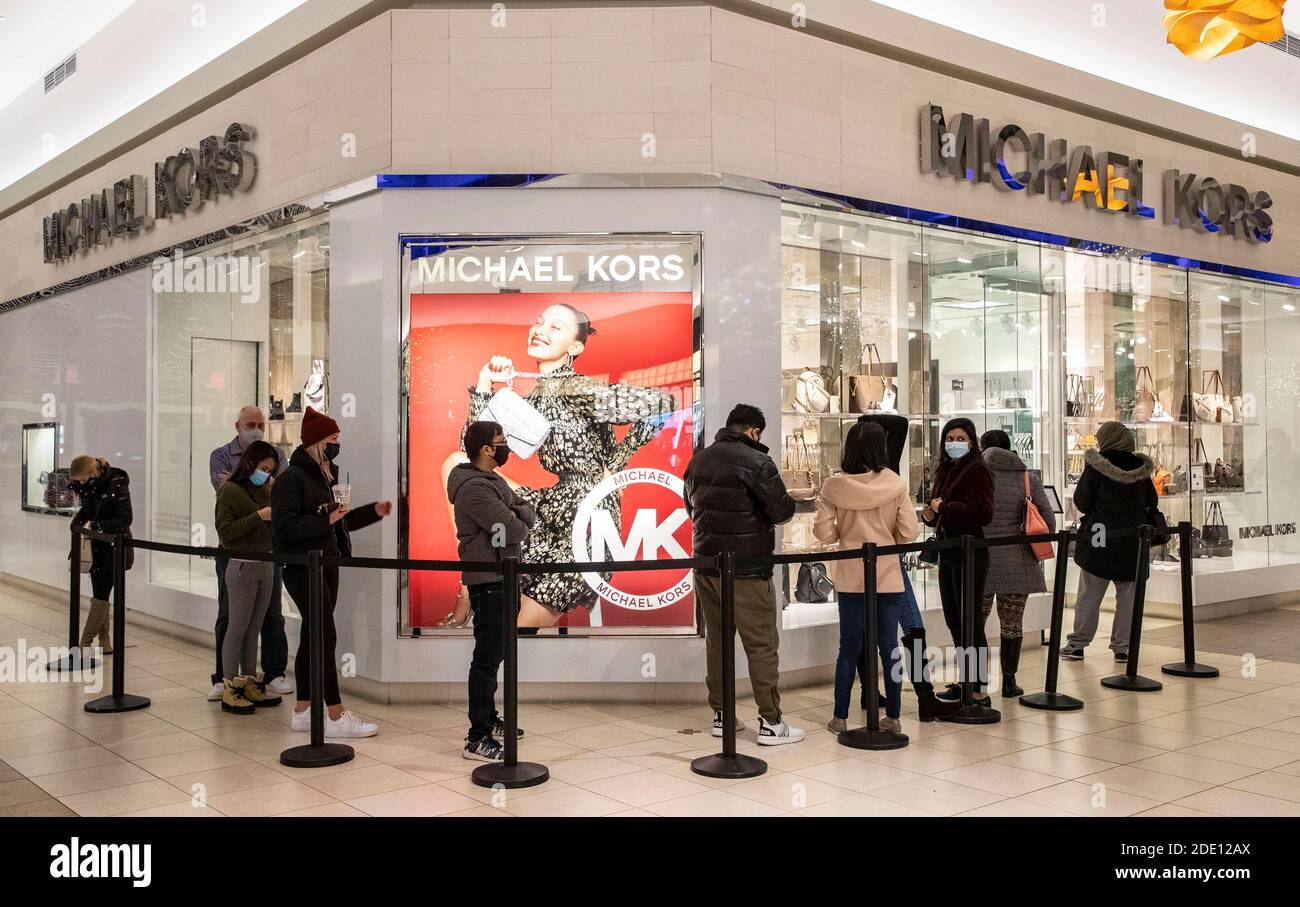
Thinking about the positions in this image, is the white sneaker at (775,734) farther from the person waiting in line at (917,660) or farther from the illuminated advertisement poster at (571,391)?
the illuminated advertisement poster at (571,391)

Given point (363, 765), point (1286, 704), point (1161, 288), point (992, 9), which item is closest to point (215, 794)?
point (363, 765)

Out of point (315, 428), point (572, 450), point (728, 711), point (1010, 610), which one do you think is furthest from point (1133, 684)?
point (315, 428)

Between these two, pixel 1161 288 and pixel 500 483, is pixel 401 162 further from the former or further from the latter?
pixel 1161 288

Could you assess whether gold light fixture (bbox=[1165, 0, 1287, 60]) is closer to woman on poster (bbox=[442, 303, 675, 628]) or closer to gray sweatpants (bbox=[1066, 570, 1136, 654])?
woman on poster (bbox=[442, 303, 675, 628])

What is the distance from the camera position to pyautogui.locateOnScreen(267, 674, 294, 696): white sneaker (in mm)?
7148

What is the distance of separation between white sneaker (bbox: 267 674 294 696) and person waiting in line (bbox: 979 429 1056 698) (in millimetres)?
4343

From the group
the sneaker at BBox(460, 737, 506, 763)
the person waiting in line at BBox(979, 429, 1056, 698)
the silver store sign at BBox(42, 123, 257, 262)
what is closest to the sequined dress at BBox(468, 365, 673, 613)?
the sneaker at BBox(460, 737, 506, 763)

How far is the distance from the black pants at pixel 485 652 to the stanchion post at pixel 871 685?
5.91 ft

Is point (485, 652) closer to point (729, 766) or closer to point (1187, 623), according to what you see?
point (729, 766)

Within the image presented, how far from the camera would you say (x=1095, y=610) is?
830 cm

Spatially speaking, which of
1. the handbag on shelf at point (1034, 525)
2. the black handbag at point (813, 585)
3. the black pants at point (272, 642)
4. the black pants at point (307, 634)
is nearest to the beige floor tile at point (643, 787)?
the black pants at point (307, 634)

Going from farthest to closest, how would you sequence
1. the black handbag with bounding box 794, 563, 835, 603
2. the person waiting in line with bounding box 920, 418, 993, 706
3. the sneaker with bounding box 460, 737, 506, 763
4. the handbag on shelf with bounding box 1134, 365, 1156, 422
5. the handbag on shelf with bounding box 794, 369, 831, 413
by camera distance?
the handbag on shelf with bounding box 1134, 365, 1156, 422, the handbag on shelf with bounding box 794, 369, 831, 413, the black handbag with bounding box 794, 563, 835, 603, the person waiting in line with bounding box 920, 418, 993, 706, the sneaker with bounding box 460, 737, 506, 763

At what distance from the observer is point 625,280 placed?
6926mm

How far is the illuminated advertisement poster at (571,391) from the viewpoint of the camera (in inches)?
272
